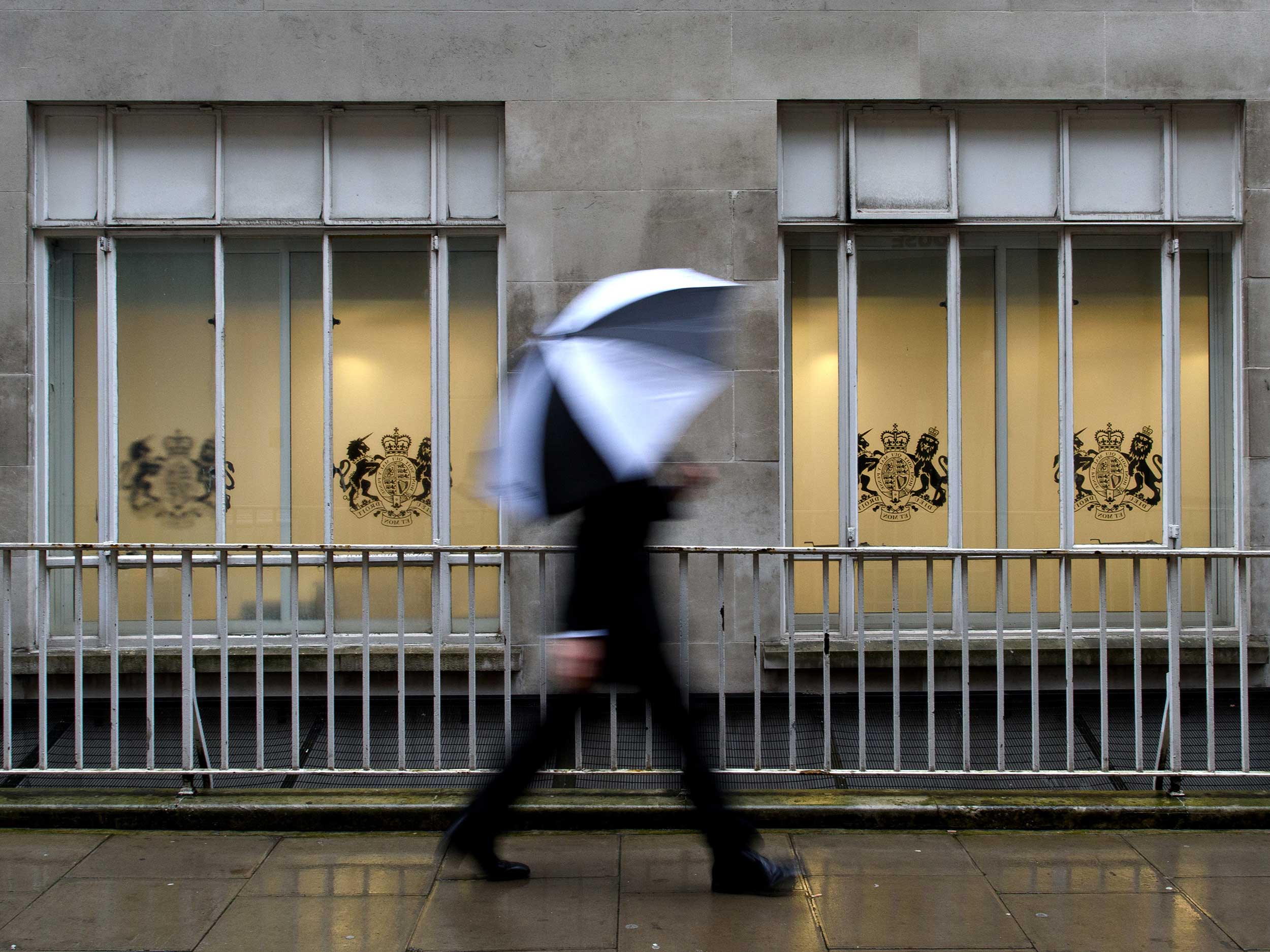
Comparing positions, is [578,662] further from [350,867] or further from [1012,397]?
[1012,397]

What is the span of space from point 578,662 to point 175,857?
2.21m

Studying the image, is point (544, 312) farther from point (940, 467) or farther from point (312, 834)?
point (312, 834)

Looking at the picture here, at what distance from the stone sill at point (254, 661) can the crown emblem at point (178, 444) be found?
4.72ft

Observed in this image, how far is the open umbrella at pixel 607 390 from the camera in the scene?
4.05m

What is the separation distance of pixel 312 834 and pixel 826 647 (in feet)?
A: 8.65

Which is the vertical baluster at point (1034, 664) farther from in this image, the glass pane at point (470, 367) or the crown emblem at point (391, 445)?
the crown emblem at point (391, 445)

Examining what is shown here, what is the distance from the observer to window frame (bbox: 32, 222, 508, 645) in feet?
25.6

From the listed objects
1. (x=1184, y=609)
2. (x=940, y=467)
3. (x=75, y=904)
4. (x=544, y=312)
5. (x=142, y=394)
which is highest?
(x=544, y=312)

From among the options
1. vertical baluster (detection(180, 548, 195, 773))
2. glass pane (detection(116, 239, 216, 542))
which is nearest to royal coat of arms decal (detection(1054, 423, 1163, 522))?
vertical baluster (detection(180, 548, 195, 773))

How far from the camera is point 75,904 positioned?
4406mm

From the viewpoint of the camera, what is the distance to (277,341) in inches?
316

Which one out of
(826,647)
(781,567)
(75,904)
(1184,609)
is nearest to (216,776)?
(75,904)

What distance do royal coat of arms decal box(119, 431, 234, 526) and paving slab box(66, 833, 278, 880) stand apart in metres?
3.25

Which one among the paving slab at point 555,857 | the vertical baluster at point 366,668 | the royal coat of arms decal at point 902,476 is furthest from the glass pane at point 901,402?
the vertical baluster at point 366,668
